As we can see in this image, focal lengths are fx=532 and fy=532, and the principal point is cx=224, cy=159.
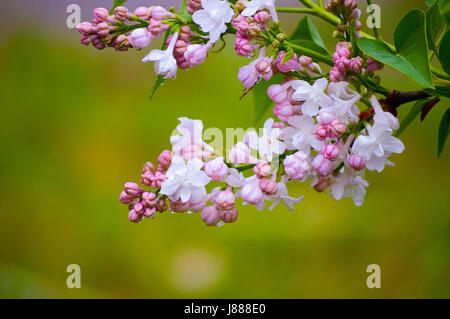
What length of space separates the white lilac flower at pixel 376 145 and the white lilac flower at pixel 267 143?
0.21 ft

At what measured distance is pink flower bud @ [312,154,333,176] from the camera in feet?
1.48

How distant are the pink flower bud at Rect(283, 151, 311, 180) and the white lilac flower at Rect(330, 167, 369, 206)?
0.07m

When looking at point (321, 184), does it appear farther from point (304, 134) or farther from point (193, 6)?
point (193, 6)

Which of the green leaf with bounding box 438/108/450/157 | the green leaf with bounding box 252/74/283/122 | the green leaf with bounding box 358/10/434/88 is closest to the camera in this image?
the green leaf with bounding box 358/10/434/88

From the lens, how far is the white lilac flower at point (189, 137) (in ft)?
1.53

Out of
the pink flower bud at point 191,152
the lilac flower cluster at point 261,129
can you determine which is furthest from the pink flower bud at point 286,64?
the pink flower bud at point 191,152

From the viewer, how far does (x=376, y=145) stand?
1.47ft

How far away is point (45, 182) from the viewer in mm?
1437

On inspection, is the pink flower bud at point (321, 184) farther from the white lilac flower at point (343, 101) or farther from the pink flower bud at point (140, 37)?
the pink flower bud at point (140, 37)

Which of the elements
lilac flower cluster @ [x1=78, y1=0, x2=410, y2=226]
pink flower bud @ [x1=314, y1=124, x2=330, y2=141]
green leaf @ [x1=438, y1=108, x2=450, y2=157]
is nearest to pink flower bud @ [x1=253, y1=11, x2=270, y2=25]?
lilac flower cluster @ [x1=78, y1=0, x2=410, y2=226]

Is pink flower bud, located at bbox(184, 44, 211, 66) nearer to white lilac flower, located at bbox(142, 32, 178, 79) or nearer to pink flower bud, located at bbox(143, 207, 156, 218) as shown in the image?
white lilac flower, located at bbox(142, 32, 178, 79)

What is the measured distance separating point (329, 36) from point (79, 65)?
0.71 m

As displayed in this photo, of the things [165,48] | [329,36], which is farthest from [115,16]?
[329,36]

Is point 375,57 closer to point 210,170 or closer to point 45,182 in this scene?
point 210,170
